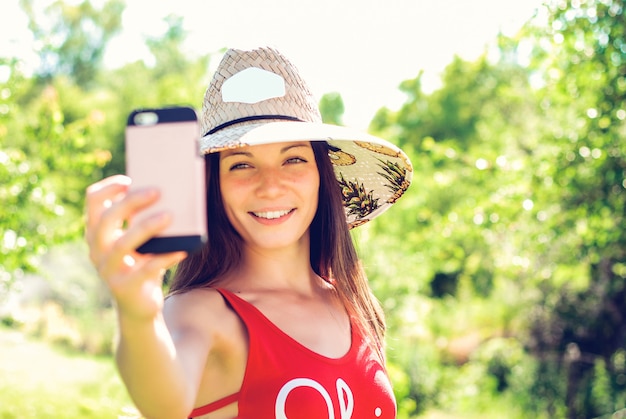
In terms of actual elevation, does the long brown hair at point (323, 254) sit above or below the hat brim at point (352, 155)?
below

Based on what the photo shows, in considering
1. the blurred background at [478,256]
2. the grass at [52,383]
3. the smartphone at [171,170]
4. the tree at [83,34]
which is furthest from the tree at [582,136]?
the tree at [83,34]

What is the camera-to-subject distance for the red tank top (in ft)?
5.03

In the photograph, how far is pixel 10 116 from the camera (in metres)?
4.98

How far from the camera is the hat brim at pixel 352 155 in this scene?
1.52m

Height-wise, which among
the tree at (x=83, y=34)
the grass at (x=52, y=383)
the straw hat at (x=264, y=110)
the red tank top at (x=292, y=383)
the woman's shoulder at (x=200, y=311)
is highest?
the tree at (x=83, y=34)

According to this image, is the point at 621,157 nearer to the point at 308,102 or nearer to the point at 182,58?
the point at 308,102

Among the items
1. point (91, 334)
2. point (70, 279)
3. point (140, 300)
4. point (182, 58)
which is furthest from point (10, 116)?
point (182, 58)

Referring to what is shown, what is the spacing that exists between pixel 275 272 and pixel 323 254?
237mm

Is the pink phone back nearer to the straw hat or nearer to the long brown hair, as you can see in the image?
the straw hat

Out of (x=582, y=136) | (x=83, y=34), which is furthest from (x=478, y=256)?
(x=83, y=34)

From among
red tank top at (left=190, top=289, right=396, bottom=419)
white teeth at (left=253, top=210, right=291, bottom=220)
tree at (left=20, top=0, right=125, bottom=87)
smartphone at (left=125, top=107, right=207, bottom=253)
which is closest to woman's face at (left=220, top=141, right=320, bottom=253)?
white teeth at (left=253, top=210, right=291, bottom=220)

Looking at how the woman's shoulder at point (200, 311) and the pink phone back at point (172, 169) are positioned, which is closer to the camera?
the pink phone back at point (172, 169)

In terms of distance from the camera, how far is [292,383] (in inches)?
61.2

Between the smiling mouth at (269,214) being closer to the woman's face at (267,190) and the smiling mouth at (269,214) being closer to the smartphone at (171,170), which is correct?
the woman's face at (267,190)
